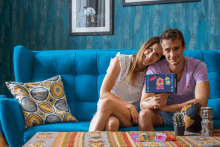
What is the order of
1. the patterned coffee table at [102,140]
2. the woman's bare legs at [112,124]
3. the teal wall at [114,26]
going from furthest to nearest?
the teal wall at [114,26]
the woman's bare legs at [112,124]
the patterned coffee table at [102,140]

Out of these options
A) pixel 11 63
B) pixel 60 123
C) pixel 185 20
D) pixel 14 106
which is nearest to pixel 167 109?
pixel 60 123

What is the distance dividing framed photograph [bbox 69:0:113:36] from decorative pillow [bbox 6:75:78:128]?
1054mm

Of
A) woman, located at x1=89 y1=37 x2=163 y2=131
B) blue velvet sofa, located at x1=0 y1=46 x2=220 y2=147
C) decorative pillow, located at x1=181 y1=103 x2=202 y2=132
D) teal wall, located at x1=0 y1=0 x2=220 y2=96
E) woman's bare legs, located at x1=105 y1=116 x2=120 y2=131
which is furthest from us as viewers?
teal wall, located at x1=0 y1=0 x2=220 y2=96

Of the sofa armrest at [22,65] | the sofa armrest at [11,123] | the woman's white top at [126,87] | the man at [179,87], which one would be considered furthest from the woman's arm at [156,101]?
the sofa armrest at [22,65]

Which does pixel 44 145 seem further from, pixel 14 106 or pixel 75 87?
pixel 75 87

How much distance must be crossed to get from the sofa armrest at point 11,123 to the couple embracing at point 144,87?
20.7 inches

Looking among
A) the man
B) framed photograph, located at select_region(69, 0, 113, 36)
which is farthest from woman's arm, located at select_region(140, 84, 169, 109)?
framed photograph, located at select_region(69, 0, 113, 36)

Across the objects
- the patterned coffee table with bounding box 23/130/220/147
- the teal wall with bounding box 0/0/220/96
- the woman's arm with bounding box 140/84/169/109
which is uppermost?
the teal wall with bounding box 0/0/220/96

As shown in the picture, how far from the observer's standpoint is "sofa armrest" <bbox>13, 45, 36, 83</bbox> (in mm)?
2152

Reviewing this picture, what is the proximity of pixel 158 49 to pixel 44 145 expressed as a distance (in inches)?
43.7

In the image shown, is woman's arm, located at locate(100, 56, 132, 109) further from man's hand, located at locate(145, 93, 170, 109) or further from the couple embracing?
man's hand, located at locate(145, 93, 170, 109)

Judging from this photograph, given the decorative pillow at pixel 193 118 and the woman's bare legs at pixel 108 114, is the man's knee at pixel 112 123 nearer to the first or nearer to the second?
the woman's bare legs at pixel 108 114

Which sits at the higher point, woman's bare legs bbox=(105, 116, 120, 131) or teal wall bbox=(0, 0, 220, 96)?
teal wall bbox=(0, 0, 220, 96)

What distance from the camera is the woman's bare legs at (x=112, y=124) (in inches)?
60.8
